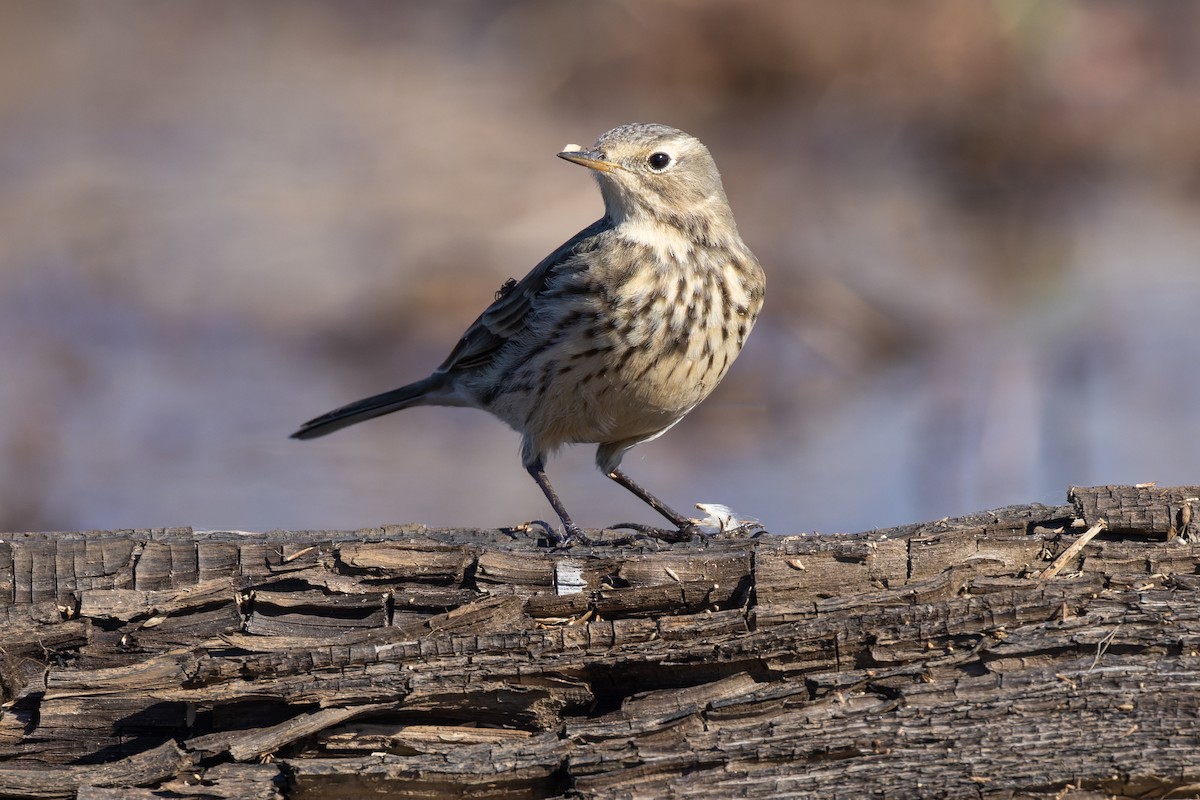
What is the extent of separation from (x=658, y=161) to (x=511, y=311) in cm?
88

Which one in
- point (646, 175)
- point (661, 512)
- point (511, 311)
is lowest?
point (661, 512)

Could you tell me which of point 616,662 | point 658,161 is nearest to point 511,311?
point 658,161

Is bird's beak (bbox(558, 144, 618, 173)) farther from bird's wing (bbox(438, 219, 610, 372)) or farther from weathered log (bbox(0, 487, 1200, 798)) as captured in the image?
weathered log (bbox(0, 487, 1200, 798))

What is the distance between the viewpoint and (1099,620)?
3410 mm

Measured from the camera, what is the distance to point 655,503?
5680mm

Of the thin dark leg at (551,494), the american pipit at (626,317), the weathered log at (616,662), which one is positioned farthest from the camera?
the american pipit at (626,317)

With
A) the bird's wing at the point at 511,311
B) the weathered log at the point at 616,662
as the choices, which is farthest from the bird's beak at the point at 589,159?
the weathered log at the point at 616,662

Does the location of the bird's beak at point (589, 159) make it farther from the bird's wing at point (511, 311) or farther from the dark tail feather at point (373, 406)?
the dark tail feather at point (373, 406)

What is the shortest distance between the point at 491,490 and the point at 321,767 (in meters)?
4.33

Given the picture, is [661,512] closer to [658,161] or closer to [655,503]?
[655,503]

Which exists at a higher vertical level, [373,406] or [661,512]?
[373,406]

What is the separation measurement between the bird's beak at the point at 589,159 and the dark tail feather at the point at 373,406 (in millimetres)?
1345

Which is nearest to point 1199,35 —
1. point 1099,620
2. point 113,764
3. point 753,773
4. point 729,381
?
point 729,381

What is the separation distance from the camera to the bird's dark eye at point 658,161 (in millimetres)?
5586
